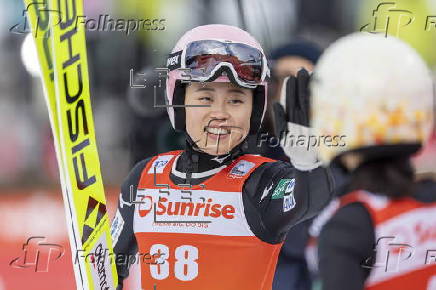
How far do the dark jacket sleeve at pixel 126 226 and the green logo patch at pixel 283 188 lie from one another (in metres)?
0.69

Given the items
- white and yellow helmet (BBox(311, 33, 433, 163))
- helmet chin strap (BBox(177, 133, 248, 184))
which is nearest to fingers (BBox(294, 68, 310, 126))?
white and yellow helmet (BBox(311, 33, 433, 163))

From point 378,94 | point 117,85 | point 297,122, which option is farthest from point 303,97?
point 117,85

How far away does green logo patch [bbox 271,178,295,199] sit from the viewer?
2.96m

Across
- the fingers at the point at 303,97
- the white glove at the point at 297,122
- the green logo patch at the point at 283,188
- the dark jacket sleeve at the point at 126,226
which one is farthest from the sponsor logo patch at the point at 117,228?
the fingers at the point at 303,97

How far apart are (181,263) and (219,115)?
0.59m

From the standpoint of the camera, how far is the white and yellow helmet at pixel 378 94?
7.32 ft

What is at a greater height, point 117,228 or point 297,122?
point 297,122

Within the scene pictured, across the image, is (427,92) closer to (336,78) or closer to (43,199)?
(336,78)

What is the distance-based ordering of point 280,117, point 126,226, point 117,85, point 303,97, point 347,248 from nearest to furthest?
point 347,248 < point 303,97 < point 280,117 < point 126,226 < point 117,85

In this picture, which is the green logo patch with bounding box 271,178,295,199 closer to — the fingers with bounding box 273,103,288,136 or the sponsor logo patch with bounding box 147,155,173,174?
the fingers with bounding box 273,103,288,136

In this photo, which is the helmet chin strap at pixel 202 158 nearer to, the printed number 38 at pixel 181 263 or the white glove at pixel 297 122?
the printed number 38 at pixel 181 263

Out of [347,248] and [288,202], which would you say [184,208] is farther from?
[347,248]

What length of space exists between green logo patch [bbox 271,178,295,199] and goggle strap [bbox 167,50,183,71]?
662mm

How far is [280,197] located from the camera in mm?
3051
